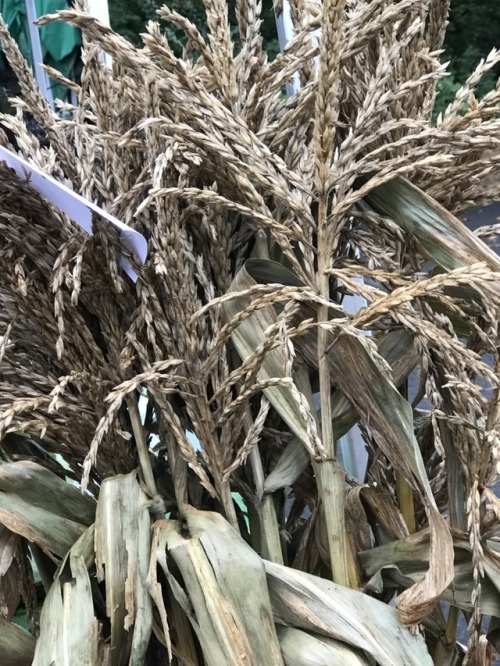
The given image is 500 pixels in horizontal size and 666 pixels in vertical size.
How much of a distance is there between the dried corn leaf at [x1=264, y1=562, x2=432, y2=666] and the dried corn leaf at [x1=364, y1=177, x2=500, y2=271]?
0.28m

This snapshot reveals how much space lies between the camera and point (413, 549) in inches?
22.2

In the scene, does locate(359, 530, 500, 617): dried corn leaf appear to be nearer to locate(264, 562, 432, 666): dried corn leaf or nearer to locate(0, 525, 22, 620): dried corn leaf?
locate(264, 562, 432, 666): dried corn leaf

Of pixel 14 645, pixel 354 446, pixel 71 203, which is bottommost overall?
pixel 354 446

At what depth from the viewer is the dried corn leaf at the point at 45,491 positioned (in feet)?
1.90

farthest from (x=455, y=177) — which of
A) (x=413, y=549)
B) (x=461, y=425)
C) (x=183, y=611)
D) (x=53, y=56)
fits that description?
(x=53, y=56)

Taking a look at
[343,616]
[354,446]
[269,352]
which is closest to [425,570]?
[343,616]

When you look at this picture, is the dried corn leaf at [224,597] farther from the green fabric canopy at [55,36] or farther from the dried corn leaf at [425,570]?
the green fabric canopy at [55,36]

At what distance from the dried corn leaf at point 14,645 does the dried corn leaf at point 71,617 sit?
5 cm

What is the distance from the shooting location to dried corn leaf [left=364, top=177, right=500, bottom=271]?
0.54 metres

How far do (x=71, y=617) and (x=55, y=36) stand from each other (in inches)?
93.5

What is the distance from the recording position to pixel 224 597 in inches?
19.3

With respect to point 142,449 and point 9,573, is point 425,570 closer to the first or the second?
point 142,449

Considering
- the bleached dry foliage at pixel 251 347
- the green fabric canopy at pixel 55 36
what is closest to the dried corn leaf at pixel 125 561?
the bleached dry foliage at pixel 251 347

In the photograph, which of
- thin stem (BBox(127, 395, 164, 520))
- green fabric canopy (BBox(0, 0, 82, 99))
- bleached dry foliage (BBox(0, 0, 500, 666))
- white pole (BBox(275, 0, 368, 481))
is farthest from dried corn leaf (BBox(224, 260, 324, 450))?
green fabric canopy (BBox(0, 0, 82, 99))
